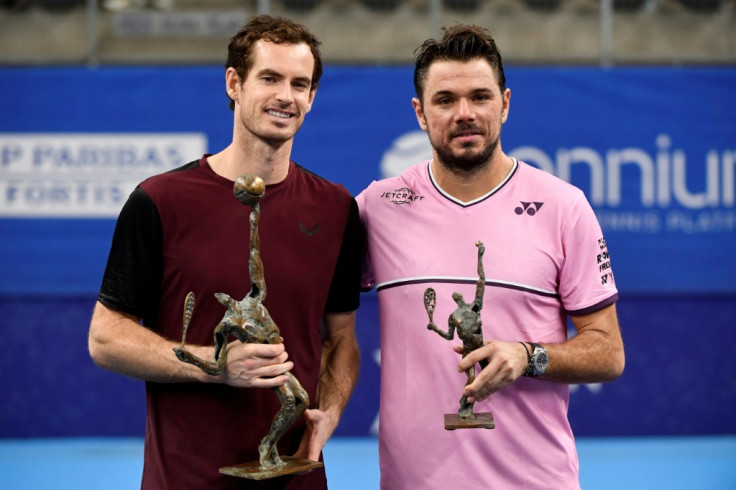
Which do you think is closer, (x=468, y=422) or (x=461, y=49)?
(x=468, y=422)

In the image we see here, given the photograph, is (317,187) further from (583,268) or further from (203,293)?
(583,268)

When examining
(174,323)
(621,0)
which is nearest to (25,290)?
(174,323)

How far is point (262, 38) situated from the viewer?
266 centimetres

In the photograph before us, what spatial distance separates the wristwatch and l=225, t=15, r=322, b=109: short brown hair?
104 cm

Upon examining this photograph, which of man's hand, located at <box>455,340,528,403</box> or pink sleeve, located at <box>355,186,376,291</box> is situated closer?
man's hand, located at <box>455,340,528,403</box>

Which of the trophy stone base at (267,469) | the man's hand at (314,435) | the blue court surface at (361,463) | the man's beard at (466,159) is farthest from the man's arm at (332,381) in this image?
the blue court surface at (361,463)

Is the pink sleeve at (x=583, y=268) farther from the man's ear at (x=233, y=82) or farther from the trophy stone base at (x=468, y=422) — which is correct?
the man's ear at (x=233, y=82)

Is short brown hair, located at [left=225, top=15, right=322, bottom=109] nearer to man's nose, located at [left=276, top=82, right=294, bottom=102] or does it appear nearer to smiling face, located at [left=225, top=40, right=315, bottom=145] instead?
smiling face, located at [left=225, top=40, right=315, bottom=145]

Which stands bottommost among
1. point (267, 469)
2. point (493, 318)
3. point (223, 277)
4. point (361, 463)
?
point (361, 463)

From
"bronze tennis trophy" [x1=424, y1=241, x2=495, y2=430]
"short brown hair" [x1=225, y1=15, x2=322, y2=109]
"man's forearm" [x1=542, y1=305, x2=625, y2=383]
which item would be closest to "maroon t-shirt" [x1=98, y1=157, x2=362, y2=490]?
"short brown hair" [x1=225, y1=15, x2=322, y2=109]

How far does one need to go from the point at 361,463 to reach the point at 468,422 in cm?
431

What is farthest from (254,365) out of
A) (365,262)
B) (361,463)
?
(361,463)

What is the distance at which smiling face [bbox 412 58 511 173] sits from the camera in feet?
8.71

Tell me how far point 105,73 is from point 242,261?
5.10 metres
